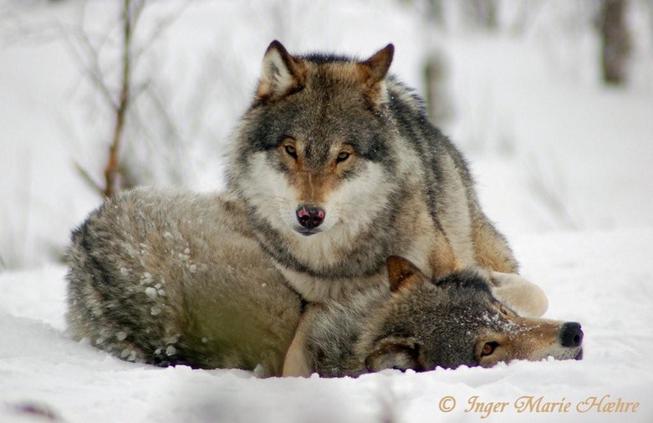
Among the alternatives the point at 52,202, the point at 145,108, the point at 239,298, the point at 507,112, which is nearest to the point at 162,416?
the point at 239,298

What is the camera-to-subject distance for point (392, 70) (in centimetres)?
1686

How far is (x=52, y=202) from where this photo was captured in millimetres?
15367

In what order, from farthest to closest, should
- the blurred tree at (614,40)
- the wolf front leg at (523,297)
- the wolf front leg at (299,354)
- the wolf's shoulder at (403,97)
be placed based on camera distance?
the blurred tree at (614,40) < the wolf's shoulder at (403,97) < the wolf front leg at (523,297) < the wolf front leg at (299,354)

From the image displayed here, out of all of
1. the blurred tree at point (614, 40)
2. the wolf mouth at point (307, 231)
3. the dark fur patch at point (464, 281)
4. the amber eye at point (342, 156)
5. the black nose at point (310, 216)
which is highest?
the blurred tree at point (614, 40)

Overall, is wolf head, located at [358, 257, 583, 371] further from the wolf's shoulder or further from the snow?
the wolf's shoulder

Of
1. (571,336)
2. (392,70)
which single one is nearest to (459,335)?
(571,336)

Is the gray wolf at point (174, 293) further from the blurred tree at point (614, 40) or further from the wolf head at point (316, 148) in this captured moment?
the blurred tree at point (614, 40)

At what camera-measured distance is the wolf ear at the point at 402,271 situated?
4.41 meters

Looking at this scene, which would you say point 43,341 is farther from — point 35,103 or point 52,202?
point 35,103

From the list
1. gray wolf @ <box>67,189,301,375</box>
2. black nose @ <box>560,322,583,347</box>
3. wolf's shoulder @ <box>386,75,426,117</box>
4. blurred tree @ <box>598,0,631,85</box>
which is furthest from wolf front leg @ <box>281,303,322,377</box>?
blurred tree @ <box>598,0,631,85</box>

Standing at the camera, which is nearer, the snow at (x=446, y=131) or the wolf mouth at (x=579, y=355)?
the snow at (x=446, y=131)

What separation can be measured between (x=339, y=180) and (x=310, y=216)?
0.30m

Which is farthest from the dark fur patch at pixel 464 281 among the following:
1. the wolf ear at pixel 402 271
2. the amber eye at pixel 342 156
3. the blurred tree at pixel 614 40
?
the blurred tree at pixel 614 40

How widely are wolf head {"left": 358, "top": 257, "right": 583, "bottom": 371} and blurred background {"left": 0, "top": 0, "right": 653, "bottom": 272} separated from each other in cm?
550
